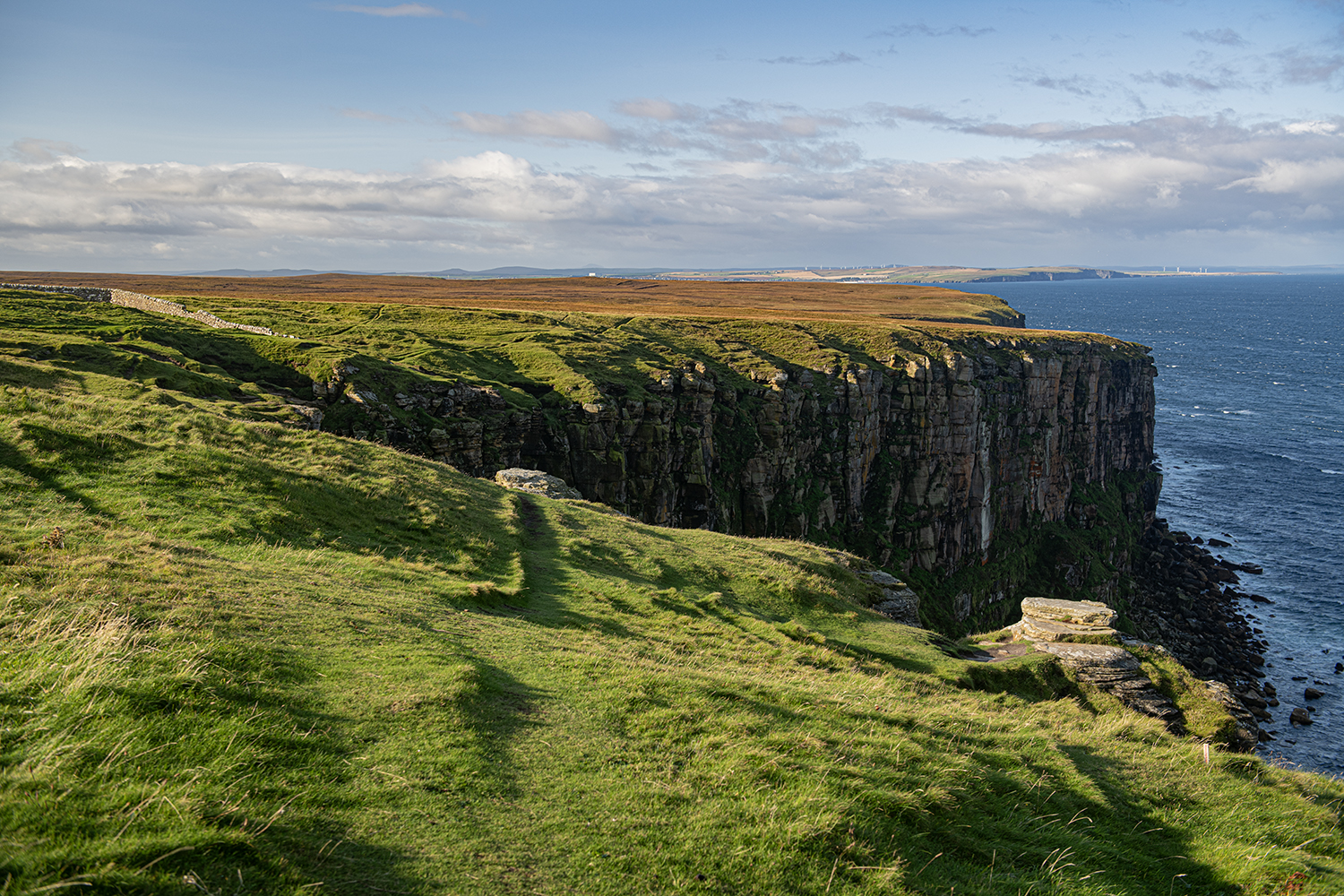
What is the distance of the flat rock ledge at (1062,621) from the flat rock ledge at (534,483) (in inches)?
967

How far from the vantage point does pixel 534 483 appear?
4147 cm

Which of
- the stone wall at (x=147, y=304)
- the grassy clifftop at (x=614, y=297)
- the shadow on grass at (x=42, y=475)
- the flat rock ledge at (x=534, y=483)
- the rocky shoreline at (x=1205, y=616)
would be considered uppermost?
the grassy clifftop at (x=614, y=297)

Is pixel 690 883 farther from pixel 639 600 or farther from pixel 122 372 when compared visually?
pixel 122 372

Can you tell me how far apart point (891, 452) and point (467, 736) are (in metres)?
68.0

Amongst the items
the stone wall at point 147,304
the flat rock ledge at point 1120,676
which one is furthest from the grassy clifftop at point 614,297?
the flat rock ledge at point 1120,676

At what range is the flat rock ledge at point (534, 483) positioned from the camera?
40.4m

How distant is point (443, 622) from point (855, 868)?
11888mm

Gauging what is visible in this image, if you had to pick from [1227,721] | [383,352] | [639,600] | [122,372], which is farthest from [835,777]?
[383,352]

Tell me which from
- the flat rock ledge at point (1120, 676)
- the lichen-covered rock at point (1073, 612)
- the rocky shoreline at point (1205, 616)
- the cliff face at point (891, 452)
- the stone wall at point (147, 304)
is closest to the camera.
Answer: the flat rock ledge at point (1120, 676)

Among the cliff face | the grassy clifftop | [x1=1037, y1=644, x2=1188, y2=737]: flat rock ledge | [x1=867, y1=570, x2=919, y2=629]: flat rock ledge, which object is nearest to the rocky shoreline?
the cliff face

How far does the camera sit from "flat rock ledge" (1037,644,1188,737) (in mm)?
27256

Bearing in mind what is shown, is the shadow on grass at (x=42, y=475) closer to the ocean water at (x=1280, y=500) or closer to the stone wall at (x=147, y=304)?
the ocean water at (x=1280, y=500)

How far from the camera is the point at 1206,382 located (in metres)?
174

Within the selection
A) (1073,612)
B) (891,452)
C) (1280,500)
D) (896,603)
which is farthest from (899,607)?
(1280,500)
